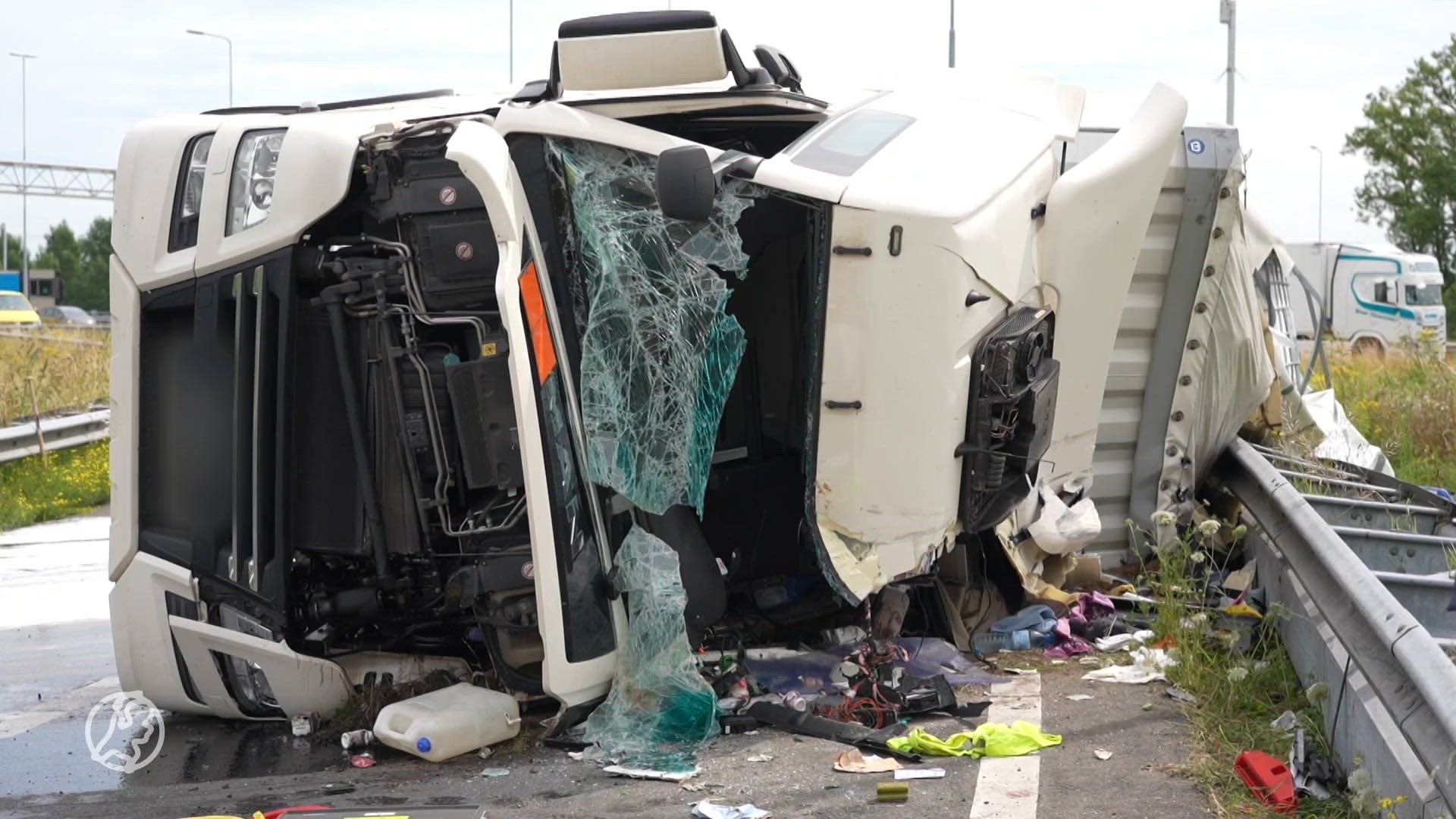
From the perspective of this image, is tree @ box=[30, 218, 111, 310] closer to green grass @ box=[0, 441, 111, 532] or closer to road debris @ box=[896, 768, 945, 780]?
green grass @ box=[0, 441, 111, 532]

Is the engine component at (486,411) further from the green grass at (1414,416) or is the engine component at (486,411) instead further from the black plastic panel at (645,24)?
the green grass at (1414,416)

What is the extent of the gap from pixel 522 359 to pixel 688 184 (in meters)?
0.75

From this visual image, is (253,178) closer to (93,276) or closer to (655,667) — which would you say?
(655,667)

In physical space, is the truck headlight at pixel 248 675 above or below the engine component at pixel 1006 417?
below

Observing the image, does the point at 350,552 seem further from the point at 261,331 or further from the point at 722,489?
the point at 722,489

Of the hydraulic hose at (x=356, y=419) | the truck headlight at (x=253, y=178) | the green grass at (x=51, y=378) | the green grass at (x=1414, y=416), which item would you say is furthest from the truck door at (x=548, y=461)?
the green grass at (x=51, y=378)

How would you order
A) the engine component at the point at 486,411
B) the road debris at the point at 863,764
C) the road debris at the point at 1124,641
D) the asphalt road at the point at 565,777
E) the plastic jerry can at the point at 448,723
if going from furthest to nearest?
the road debris at the point at 1124,641, the engine component at the point at 486,411, the plastic jerry can at the point at 448,723, the road debris at the point at 863,764, the asphalt road at the point at 565,777

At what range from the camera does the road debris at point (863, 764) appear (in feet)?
15.8

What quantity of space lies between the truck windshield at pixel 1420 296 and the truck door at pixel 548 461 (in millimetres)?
31421

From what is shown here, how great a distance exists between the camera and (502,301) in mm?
4816

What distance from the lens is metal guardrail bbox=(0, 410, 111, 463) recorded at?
42.2 feet

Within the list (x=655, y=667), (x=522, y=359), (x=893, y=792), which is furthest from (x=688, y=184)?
(x=893, y=792)

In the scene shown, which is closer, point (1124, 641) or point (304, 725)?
point (304, 725)

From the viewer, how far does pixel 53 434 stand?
13.4 m
